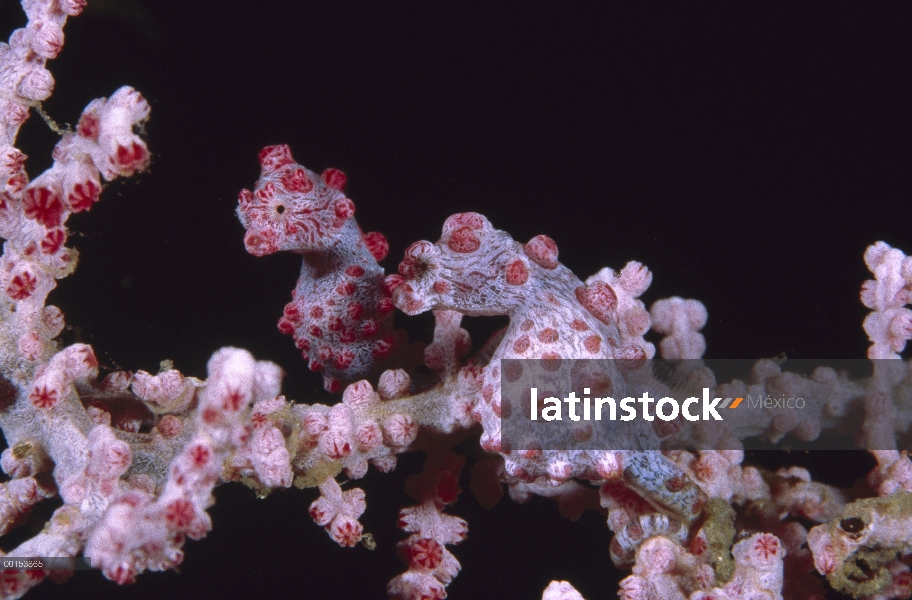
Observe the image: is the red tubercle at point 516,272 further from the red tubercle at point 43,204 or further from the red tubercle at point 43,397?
the red tubercle at point 43,397

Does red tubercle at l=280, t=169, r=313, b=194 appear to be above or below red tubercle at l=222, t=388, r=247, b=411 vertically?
above

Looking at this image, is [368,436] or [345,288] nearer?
[368,436]

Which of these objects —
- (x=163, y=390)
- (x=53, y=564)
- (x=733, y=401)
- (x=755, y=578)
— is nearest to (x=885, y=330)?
(x=733, y=401)

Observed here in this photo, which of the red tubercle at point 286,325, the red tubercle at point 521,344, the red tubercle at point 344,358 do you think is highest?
the red tubercle at point 286,325

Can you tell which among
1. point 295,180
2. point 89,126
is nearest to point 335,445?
point 295,180

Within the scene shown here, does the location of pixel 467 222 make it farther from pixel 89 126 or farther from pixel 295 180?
pixel 89 126

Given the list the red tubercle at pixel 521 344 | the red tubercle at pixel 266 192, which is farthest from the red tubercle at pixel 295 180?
the red tubercle at pixel 521 344

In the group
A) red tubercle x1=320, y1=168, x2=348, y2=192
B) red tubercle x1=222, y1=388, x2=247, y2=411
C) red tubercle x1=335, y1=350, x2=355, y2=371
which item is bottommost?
red tubercle x1=222, y1=388, x2=247, y2=411

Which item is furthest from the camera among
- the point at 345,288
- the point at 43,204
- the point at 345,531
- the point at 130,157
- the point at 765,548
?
the point at 345,288

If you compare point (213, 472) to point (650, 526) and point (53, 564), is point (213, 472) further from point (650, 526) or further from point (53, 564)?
point (650, 526)

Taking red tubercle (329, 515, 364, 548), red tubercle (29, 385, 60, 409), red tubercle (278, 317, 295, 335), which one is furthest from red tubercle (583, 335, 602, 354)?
red tubercle (29, 385, 60, 409)

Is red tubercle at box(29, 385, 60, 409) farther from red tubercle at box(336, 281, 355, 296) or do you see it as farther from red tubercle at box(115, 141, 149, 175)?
red tubercle at box(336, 281, 355, 296)
